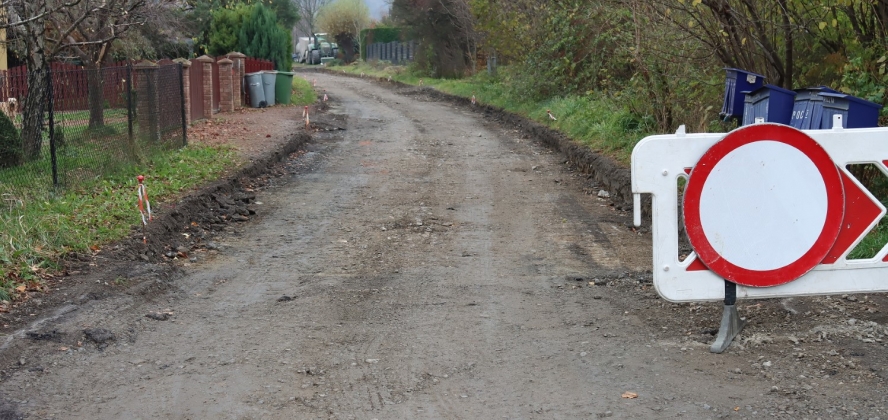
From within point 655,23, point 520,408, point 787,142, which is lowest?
point 520,408

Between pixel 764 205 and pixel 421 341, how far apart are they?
222 cm

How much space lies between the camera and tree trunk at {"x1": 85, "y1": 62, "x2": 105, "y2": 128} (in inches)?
441

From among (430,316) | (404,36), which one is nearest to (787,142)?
(430,316)

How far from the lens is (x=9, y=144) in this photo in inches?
419

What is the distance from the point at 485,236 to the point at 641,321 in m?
3.51

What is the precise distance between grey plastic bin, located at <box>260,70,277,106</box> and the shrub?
54.1ft

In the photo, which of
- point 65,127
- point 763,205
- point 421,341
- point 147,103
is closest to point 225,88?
point 147,103

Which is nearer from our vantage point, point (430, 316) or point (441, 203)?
point (430, 316)

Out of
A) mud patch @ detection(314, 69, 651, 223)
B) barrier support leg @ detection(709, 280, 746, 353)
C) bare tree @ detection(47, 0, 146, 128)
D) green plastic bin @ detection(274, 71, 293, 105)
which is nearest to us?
barrier support leg @ detection(709, 280, 746, 353)

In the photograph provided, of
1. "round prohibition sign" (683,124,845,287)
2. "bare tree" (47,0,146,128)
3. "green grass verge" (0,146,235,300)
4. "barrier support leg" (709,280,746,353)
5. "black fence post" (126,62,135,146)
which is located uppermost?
"bare tree" (47,0,146,128)

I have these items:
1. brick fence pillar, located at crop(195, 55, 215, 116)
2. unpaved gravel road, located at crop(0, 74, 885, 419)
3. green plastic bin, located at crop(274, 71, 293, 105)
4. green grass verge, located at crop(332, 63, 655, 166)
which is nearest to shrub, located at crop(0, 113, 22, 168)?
unpaved gravel road, located at crop(0, 74, 885, 419)

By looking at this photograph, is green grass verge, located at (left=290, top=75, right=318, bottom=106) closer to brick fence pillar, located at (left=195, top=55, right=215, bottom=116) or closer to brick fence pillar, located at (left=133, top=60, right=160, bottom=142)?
brick fence pillar, located at (left=195, top=55, right=215, bottom=116)

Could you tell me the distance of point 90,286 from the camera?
6840mm

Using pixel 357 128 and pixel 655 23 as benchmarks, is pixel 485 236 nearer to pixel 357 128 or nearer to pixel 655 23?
pixel 655 23
